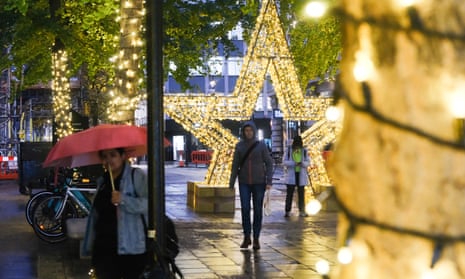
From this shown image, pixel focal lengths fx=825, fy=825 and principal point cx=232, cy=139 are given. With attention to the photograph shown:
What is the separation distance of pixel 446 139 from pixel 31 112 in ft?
152

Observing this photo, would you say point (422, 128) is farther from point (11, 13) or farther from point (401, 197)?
point (11, 13)

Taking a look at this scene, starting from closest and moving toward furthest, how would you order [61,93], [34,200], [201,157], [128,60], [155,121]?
[155,121] → [128,60] → [34,200] → [61,93] → [201,157]

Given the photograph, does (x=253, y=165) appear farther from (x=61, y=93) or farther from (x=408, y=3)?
(x=408, y=3)

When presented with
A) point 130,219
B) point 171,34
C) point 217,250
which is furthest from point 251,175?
point 171,34

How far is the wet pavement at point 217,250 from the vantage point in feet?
33.1

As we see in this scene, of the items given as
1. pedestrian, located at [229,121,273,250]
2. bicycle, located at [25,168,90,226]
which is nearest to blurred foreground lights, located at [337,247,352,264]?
pedestrian, located at [229,121,273,250]

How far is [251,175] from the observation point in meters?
12.2

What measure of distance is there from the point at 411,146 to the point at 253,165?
1046 cm

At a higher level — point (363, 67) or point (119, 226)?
point (363, 67)

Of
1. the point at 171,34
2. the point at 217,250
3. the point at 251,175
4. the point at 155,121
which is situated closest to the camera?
the point at 155,121

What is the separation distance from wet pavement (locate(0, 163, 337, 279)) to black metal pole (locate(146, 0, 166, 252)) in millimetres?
3139

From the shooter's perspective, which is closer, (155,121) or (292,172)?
(155,121)

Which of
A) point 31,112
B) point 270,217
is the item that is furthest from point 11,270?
point 31,112

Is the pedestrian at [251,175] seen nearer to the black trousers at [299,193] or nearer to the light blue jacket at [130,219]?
the black trousers at [299,193]
